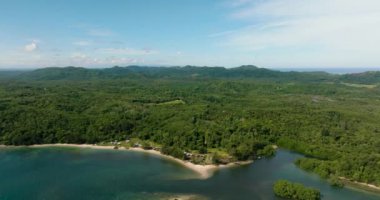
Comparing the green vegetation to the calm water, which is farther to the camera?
the calm water

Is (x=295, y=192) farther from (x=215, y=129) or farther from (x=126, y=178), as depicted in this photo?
(x=215, y=129)

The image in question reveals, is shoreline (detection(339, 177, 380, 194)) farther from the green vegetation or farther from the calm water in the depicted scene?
the green vegetation

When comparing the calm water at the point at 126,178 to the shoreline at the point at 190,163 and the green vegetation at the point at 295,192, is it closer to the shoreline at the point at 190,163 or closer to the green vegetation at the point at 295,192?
the shoreline at the point at 190,163

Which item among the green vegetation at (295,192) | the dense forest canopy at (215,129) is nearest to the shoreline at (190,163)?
the dense forest canopy at (215,129)

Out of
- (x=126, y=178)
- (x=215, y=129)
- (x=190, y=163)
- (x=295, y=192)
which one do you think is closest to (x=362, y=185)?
(x=295, y=192)

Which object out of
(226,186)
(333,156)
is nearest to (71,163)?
(226,186)

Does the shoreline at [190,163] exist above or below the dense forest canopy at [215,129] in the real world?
below

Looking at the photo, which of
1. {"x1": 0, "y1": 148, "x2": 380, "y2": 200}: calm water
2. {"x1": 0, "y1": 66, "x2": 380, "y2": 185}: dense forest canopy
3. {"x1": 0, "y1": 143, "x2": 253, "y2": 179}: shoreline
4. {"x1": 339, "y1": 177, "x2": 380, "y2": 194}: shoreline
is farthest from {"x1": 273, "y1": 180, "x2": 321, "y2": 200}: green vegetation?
{"x1": 0, "y1": 143, "x2": 253, "y2": 179}: shoreline

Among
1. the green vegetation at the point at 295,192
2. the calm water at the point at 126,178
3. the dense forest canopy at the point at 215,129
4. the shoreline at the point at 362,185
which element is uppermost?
the dense forest canopy at the point at 215,129
